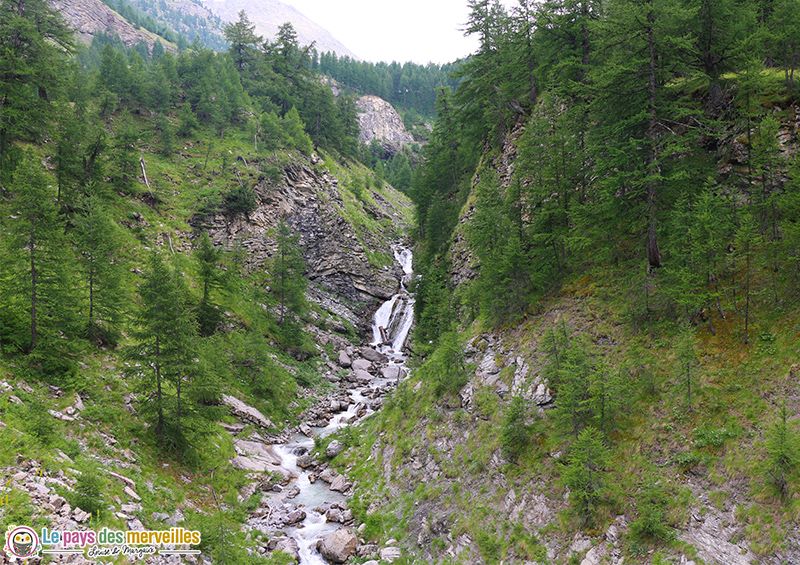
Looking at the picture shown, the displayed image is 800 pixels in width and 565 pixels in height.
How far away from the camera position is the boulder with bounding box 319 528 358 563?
602 inches

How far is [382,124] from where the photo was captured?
12850 cm

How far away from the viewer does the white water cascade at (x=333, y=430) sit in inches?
671

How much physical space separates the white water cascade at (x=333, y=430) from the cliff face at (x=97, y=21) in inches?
4965

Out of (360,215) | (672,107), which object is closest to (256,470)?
(672,107)

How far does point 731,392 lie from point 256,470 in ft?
71.7

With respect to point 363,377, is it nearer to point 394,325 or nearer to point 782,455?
point 394,325

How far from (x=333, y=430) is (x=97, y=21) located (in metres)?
160

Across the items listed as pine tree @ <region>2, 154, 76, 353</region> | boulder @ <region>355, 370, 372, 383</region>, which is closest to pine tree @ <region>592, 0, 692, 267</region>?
pine tree @ <region>2, 154, 76, 353</region>

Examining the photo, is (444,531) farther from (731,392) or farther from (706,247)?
(706,247)

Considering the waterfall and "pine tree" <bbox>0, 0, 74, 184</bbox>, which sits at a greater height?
"pine tree" <bbox>0, 0, 74, 184</bbox>

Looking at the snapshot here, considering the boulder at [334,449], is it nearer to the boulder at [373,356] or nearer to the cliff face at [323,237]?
the boulder at [373,356]

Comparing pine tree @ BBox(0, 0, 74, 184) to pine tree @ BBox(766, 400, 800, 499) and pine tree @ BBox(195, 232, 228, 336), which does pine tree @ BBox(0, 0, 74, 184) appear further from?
pine tree @ BBox(766, 400, 800, 499)

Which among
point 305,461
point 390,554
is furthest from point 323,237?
point 390,554

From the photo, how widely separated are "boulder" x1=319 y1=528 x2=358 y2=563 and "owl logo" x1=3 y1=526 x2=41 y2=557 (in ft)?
32.9
